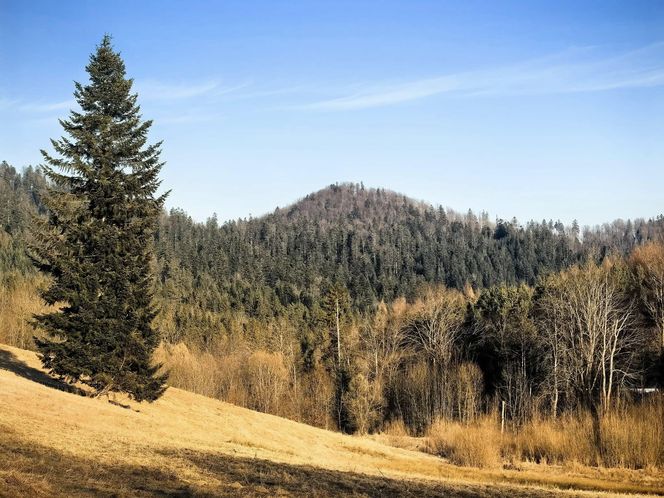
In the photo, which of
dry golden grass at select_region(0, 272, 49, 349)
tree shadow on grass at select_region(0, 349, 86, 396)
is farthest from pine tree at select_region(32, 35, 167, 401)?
dry golden grass at select_region(0, 272, 49, 349)

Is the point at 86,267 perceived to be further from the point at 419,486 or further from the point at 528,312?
the point at 528,312

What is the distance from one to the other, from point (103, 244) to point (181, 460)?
50.1 feet

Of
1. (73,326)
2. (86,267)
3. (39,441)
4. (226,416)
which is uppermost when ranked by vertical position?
(86,267)

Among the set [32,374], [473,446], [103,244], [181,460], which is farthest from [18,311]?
[181,460]

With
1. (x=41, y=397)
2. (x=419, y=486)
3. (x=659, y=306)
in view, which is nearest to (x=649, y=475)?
(x=419, y=486)

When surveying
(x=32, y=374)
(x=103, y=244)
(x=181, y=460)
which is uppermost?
(x=103, y=244)

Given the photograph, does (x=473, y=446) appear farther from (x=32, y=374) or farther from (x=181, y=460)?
(x=32, y=374)

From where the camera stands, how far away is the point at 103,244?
30.5 m

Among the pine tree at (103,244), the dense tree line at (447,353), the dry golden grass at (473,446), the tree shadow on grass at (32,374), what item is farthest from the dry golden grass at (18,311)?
the dry golden grass at (473,446)

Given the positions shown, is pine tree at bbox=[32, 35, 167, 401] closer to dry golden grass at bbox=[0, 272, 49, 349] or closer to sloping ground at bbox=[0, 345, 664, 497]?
sloping ground at bbox=[0, 345, 664, 497]

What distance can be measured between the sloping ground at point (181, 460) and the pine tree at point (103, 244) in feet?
6.04

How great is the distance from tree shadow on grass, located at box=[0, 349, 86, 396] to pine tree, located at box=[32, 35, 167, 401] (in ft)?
4.41

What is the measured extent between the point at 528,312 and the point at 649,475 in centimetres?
4155

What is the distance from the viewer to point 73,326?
2922 centimetres
